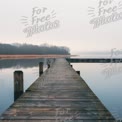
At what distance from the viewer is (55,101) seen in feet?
18.8

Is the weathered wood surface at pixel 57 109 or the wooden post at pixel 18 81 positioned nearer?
the weathered wood surface at pixel 57 109

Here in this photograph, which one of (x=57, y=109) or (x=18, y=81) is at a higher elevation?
(x=18, y=81)

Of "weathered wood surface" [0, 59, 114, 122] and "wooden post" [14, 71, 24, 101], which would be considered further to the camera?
"wooden post" [14, 71, 24, 101]

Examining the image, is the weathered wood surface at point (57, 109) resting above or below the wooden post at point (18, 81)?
below

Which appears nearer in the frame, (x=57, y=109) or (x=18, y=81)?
(x=57, y=109)

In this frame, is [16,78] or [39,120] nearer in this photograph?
[39,120]

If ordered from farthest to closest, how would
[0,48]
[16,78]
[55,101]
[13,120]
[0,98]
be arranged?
1. [0,48]
2. [0,98]
3. [16,78]
4. [55,101]
5. [13,120]

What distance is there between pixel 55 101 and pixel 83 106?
845 millimetres

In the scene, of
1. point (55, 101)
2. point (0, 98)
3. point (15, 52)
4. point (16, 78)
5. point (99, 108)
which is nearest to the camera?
point (99, 108)

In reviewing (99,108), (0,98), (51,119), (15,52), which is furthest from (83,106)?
(15,52)

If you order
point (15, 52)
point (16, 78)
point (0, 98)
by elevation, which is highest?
point (15, 52)

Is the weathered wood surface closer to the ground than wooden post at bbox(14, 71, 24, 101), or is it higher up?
closer to the ground

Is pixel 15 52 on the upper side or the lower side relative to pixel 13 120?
upper

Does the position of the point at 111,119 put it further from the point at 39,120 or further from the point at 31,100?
the point at 31,100
